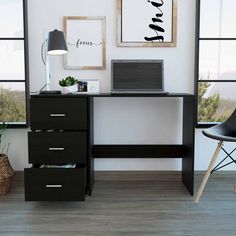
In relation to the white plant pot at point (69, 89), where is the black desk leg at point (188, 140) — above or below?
below

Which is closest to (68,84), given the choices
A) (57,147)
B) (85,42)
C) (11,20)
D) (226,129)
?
(85,42)

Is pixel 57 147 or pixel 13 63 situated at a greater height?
pixel 13 63

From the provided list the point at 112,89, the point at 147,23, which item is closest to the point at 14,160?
the point at 112,89

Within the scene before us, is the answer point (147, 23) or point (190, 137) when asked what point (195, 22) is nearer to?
point (147, 23)

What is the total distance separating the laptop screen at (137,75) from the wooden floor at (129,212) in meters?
0.89

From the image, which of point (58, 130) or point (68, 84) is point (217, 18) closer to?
point (68, 84)

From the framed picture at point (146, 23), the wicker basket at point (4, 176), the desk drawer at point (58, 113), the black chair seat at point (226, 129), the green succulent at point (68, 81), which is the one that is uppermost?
the framed picture at point (146, 23)

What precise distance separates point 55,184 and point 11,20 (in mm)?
1575

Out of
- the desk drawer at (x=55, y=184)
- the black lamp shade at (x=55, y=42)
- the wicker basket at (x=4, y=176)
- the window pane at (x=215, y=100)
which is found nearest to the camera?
the desk drawer at (x=55, y=184)

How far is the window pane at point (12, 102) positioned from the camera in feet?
9.78

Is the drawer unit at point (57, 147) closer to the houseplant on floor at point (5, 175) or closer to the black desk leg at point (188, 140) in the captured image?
the houseplant on floor at point (5, 175)

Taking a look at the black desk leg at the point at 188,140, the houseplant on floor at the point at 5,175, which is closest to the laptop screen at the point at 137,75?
the black desk leg at the point at 188,140

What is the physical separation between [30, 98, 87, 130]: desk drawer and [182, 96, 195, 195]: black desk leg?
0.85 m

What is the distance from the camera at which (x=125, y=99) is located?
119 inches
